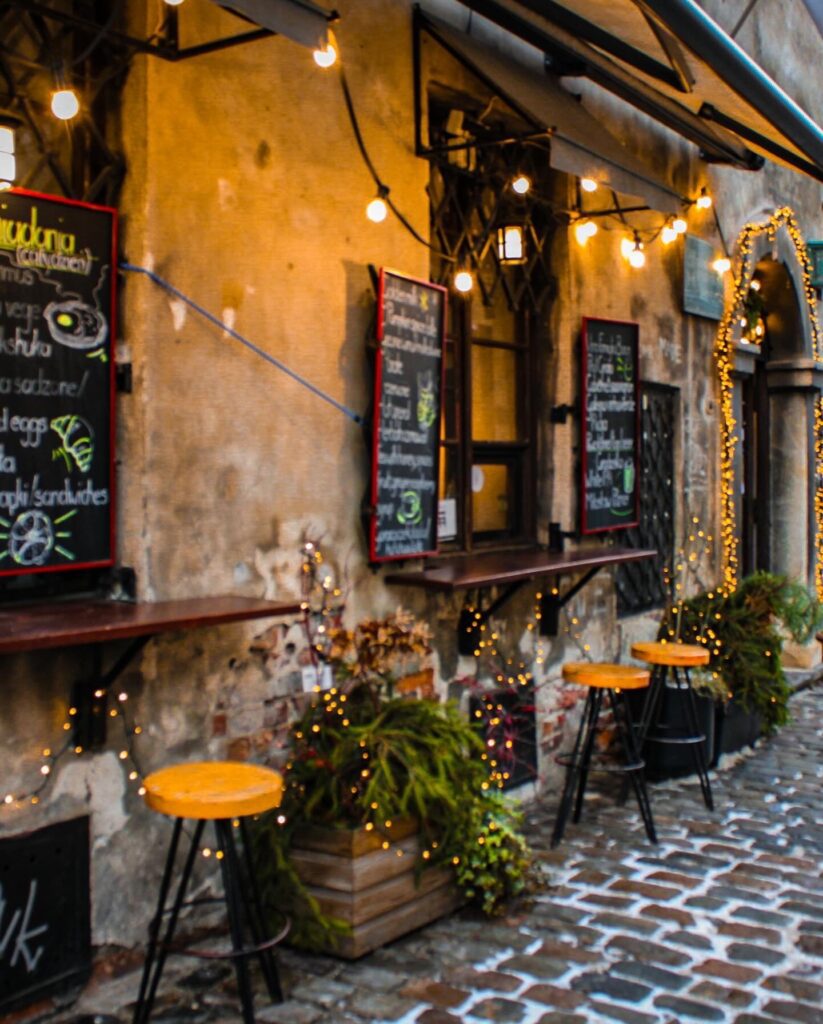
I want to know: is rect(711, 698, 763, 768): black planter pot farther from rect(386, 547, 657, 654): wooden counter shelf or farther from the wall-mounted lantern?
the wall-mounted lantern

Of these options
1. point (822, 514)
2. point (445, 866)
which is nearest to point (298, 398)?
point (445, 866)

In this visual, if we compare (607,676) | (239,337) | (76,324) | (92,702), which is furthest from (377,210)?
(92,702)

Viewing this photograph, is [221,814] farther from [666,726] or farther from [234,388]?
[666,726]

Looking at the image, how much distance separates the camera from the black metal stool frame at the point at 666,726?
642 cm

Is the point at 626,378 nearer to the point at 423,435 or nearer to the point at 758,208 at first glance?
the point at 423,435

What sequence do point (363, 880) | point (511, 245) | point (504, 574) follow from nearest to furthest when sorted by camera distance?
1. point (363, 880)
2. point (504, 574)
3. point (511, 245)

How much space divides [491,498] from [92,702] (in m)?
3.17

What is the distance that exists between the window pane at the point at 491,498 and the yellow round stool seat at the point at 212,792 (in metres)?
2.94

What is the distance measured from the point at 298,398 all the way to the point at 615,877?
253 cm

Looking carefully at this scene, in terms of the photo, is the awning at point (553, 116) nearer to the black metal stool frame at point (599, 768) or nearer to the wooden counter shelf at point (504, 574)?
the wooden counter shelf at point (504, 574)

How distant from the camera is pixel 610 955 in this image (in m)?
4.43

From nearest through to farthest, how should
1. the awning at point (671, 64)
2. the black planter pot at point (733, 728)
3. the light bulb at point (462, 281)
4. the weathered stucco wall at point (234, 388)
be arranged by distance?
the weathered stucco wall at point (234, 388) → the awning at point (671, 64) → the light bulb at point (462, 281) → the black planter pot at point (733, 728)

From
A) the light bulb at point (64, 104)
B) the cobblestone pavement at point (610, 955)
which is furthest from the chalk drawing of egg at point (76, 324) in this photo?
the cobblestone pavement at point (610, 955)

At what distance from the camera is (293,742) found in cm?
486
